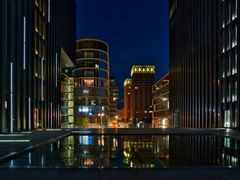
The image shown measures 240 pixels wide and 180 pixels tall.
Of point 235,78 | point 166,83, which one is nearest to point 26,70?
point 235,78

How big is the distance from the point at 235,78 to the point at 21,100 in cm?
2924

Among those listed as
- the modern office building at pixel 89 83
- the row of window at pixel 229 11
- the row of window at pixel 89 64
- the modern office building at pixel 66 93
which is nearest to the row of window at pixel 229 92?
the row of window at pixel 229 11

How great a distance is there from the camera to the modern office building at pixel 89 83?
134500mm

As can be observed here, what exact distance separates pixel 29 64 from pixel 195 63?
3959 centimetres

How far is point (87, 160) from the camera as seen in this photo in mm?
14641

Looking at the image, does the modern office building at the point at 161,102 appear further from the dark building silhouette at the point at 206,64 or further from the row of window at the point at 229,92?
the row of window at the point at 229,92

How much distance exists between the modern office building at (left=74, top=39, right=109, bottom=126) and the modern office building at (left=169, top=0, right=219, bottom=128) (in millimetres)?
48219

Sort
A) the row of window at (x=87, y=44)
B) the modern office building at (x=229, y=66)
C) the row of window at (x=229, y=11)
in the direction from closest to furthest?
1. the modern office building at (x=229, y=66)
2. the row of window at (x=229, y=11)
3. the row of window at (x=87, y=44)

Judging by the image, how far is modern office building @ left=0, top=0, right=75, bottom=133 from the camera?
101 feet

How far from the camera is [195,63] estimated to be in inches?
2685

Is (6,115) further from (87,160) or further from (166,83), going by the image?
(166,83)

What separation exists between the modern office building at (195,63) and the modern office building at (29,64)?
26.7 meters

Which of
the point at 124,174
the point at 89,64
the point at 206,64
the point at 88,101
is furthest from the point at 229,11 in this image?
the point at 88,101

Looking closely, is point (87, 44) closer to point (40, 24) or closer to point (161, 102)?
point (161, 102)
